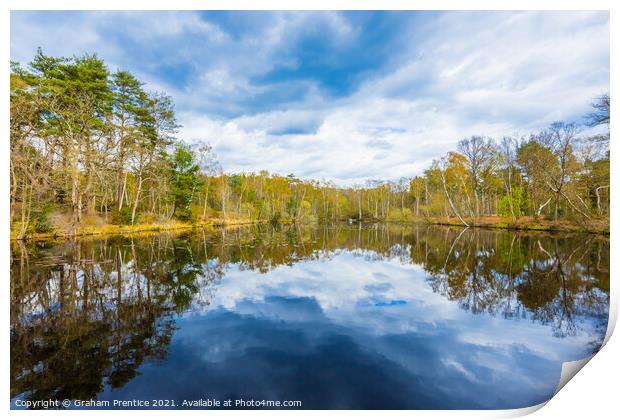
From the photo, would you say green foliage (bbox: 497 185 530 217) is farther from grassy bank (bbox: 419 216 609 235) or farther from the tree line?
grassy bank (bbox: 419 216 609 235)

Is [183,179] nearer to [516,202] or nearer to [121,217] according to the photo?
[121,217]

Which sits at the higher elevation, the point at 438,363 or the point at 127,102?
the point at 127,102

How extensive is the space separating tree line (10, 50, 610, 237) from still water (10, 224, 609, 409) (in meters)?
5.53

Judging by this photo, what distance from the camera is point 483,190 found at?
110ft

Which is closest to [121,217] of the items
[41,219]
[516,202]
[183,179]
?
[41,219]

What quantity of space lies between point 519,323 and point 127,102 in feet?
92.3

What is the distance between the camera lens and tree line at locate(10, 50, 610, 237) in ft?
40.8

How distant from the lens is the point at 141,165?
81.1 ft

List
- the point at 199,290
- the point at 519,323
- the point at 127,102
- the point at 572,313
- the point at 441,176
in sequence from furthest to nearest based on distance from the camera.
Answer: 1. the point at 441,176
2. the point at 127,102
3. the point at 199,290
4. the point at 572,313
5. the point at 519,323

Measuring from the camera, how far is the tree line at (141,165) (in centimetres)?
1245

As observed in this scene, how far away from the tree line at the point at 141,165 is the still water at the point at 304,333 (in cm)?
553

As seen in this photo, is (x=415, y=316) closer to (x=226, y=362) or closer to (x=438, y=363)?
(x=438, y=363)

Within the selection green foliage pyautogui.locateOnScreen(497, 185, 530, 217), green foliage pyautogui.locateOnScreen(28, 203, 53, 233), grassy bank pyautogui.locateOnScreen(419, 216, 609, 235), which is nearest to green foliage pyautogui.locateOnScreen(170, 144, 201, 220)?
green foliage pyautogui.locateOnScreen(28, 203, 53, 233)
